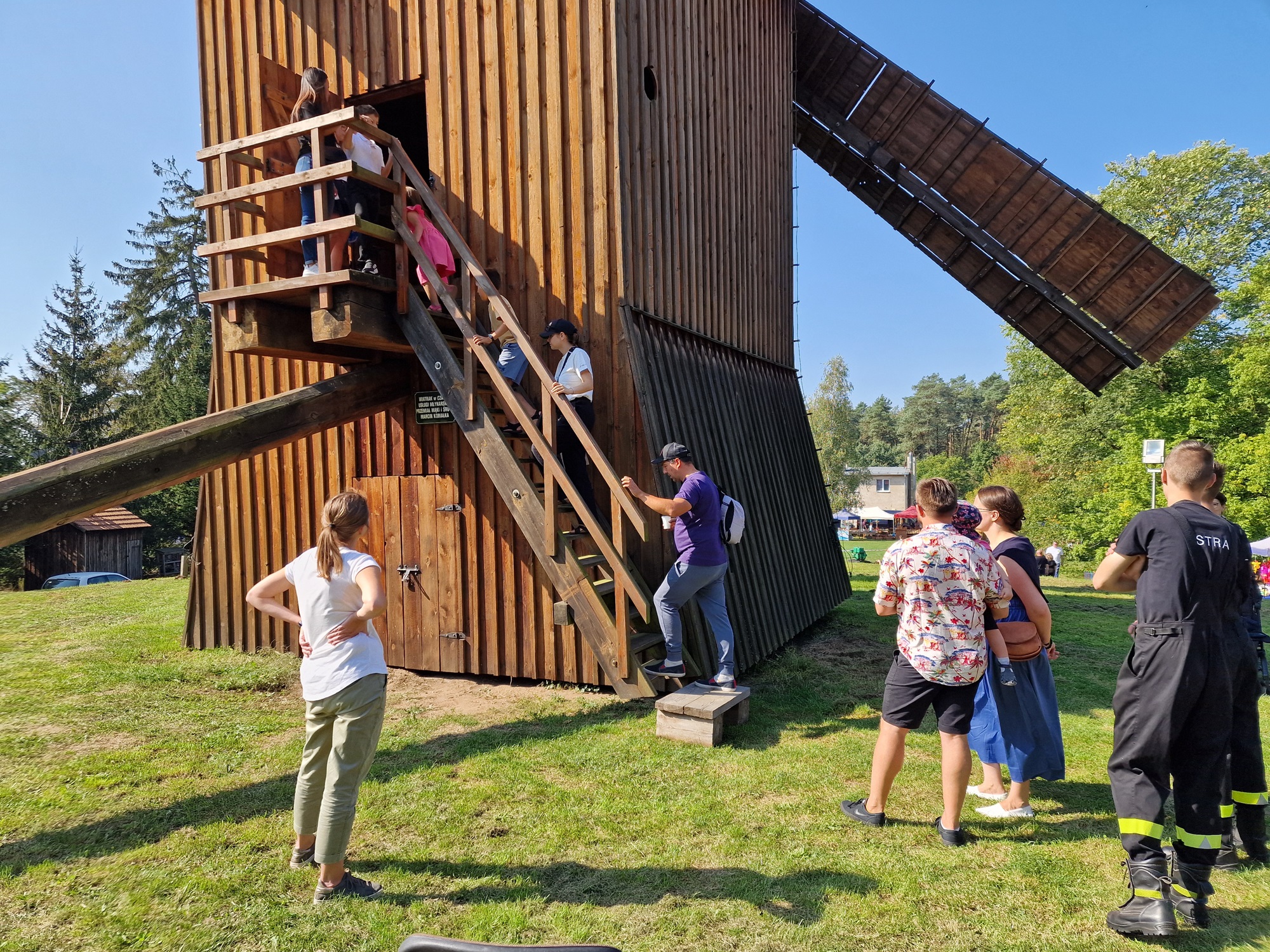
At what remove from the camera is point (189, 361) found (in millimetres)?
32406

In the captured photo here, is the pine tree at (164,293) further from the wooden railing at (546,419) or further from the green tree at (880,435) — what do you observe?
the green tree at (880,435)

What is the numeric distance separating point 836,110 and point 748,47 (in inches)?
120

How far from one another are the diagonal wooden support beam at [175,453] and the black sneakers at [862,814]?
4.91 metres

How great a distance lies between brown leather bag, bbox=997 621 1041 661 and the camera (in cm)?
429

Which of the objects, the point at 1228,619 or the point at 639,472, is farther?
the point at 639,472

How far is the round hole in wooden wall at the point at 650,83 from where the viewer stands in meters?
7.39

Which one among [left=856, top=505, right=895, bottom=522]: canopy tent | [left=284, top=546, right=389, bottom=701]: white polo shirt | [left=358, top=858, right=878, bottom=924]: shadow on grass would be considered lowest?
[left=856, top=505, right=895, bottom=522]: canopy tent

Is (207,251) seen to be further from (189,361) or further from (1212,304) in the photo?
(189,361)

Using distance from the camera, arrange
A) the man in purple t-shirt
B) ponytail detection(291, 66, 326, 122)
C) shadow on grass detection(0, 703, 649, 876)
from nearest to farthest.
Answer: shadow on grass detection(0, 703, 649, 876) → the man in purple t-shirt → ponytail detection(291, 66, 326, 122)

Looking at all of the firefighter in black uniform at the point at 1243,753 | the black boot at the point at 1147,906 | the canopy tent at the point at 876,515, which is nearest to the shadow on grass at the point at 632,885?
the black boot at the point at 1147,906

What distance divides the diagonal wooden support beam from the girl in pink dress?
1.14 metres

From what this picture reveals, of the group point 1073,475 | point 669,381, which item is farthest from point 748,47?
point 1073,475

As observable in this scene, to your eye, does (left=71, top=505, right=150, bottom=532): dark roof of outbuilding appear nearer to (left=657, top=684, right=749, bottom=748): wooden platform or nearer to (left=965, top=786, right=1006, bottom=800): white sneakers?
(left=657, top=684, right=749, bottom=748): wooden platform

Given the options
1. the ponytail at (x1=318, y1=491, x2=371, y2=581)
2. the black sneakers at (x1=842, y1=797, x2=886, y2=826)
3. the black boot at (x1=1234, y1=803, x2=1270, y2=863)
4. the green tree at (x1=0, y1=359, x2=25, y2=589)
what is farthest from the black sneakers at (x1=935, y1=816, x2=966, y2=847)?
the green tree at (x1=0, y1=359, x2=25, y2=589)
